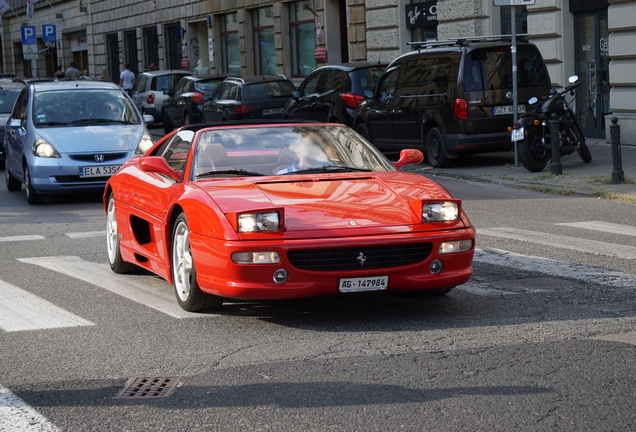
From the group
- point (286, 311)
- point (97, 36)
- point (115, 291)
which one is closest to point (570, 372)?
point (286, 311)

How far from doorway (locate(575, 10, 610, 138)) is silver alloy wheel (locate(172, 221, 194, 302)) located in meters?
15.3

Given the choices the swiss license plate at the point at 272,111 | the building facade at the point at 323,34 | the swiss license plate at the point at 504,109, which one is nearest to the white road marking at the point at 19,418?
the swiss license plate at the point at 504,109

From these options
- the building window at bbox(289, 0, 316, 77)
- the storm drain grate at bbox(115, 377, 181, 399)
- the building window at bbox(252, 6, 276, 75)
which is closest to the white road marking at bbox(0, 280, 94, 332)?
the storm drain grate at bbox(115, 377, 181, 399)

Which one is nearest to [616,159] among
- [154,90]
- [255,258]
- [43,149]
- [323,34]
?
[43,149]

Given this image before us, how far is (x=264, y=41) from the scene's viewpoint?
3875 cm

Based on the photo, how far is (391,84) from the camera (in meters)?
19.6

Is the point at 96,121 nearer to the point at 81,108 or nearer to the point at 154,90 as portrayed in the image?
the point at 81,108

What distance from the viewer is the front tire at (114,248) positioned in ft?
29.9

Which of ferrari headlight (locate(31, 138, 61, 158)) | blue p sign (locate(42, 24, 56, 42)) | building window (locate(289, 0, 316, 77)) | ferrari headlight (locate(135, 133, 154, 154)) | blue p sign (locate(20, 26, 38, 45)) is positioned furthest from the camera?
blue p sign (locate(42, 24, 56, 42))

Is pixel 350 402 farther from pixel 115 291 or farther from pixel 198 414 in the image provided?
pixel 115 291

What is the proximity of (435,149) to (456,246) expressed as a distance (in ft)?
38.1

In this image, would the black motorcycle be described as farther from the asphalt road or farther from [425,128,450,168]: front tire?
the asphalt road

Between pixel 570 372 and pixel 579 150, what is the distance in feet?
39.7

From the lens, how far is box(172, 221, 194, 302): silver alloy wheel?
732cm
